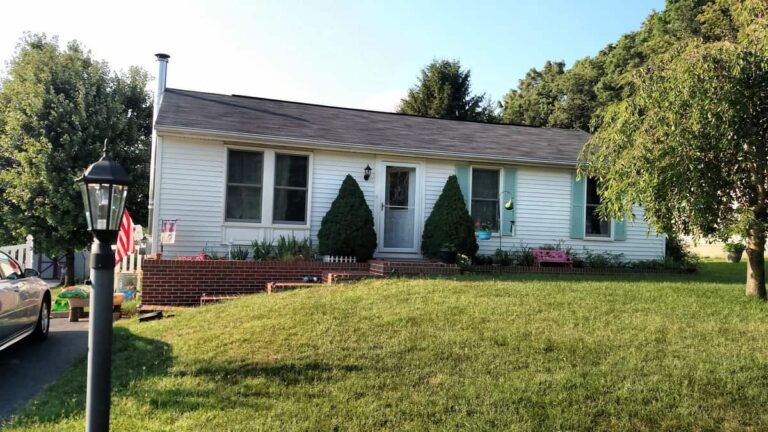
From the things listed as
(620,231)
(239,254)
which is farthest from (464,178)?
(239,254)

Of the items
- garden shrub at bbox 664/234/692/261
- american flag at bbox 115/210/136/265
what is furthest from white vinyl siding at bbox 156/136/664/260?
american flag at bbox 115/210/136/265

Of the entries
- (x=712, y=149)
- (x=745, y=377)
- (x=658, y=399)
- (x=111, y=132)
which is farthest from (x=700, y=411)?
(x=111, y=132)

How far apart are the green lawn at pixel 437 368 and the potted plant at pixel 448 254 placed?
9.50ft

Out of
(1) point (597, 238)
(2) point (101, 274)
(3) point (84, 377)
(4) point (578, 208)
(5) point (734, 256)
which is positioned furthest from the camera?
(5) point (734, 256)

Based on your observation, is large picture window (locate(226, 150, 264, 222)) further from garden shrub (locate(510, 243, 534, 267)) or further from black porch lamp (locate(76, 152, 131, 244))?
black porch lamp (locate(76, 152, 131, 244))

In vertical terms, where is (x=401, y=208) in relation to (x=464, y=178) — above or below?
below

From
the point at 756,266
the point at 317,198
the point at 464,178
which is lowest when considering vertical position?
the point at 756,266

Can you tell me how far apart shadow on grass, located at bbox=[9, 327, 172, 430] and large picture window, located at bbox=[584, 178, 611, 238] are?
408 inches

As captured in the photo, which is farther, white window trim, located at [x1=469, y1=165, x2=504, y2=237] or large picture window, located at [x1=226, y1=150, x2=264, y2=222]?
white window trim, located at [x1=469, y1=165, x2=504, y2=237]

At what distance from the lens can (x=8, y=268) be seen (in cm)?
664

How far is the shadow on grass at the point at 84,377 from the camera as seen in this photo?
458cm

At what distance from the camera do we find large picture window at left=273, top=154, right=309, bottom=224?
1126 cm

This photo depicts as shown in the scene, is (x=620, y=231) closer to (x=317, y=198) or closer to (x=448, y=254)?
(x=448, y=254)

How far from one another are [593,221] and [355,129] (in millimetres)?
6314
